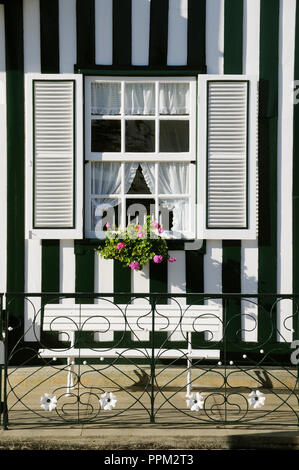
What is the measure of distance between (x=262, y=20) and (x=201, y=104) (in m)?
1.01

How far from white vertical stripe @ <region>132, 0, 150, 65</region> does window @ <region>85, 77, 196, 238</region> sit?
0.75 ft

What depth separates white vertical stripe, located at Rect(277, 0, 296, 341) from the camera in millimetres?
6086

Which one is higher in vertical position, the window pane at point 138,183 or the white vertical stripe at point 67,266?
the window pane at point 138,183

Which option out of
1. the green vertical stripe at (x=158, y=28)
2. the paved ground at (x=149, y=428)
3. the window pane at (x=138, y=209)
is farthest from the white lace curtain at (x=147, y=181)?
the paved ground at (x=149, y=428)

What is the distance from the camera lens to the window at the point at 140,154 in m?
6.14

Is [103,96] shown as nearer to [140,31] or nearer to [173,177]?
[140,31]

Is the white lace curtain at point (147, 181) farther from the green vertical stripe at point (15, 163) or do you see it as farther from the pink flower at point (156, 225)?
the green vertical stripe at point (15, 163)

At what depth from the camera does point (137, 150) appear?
6.23m

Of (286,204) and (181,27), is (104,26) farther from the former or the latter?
(286,204)

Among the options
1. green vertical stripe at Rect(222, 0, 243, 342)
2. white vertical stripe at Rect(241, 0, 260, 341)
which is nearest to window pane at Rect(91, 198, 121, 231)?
green vertical stripe at Rect(222, 0, 243, 342)

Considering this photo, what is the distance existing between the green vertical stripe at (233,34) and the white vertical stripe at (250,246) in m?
0.05

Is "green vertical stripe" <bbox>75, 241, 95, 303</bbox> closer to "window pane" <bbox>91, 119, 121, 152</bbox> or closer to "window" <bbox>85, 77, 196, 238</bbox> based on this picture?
"window" <bbox>85, 77, 196, 238</bbox>

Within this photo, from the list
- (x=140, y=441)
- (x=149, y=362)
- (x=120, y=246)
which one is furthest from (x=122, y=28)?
(x=140, y=441)

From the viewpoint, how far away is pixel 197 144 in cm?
607
